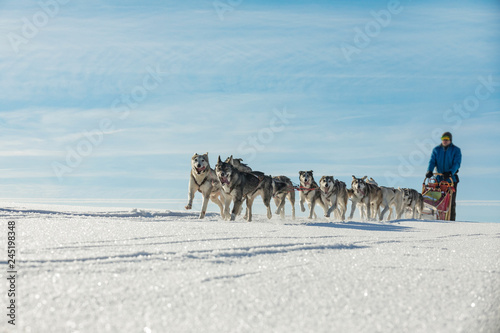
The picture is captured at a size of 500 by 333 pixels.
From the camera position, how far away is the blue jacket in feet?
36.5

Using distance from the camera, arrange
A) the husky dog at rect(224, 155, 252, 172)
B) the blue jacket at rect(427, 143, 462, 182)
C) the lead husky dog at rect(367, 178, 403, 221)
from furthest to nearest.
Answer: the lead husky dog at rect(367, 178, 403, 221) → the blue jacket at rect(427, 143, 462, 182) → the husky dog at rect(224, 155, 252, 172)

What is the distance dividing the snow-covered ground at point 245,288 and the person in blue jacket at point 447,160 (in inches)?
313

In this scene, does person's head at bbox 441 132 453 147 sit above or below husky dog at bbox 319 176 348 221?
above

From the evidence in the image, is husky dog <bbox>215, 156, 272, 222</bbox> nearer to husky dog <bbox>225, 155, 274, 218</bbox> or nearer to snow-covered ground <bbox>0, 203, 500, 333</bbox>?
husky dog <bbox>225, 155, 274, 218</bbox>

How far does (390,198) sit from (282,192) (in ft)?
14.1

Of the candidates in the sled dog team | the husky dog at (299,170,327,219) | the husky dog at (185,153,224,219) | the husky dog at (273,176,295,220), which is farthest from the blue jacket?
the husky dog at (185,153,224,219)

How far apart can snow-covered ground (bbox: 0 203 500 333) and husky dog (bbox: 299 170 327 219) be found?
8538mm

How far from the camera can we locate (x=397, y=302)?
7.22 ft

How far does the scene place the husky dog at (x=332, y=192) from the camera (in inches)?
495

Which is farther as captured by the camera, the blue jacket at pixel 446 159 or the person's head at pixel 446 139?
the person's head at pixel 446 139

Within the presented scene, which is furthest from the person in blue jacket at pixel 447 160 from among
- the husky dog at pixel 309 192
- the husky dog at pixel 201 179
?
the husky dog at pixel 201 179

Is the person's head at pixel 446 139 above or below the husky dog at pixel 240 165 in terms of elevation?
above

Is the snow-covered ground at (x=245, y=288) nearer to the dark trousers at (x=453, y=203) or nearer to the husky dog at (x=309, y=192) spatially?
the dark trousers at (x=453, y=203)

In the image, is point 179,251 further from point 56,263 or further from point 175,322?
point 175,322
